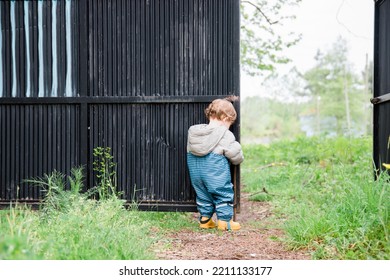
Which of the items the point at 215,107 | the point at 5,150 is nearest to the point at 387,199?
the point at 215,107

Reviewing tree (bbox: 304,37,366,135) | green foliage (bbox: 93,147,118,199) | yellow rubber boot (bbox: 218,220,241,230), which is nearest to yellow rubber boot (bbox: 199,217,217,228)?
yellow rubber boot (bbox: 218,220,241,230)

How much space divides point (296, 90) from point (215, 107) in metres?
25.5

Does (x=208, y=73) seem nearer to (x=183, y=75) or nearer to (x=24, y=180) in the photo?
(x=183, y=75)

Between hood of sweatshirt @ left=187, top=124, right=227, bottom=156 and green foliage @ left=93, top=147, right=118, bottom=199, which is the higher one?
hood of sweatshirt @ left=187, top=124, right=227, bottom=156

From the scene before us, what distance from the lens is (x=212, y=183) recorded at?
→ 5129 mm

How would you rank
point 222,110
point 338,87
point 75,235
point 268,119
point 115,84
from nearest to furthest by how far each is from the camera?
1. point 75,235
2. point 222,110
3. point 115,84
4. point 338,87
5. point 268,119

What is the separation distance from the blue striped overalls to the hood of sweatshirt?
0.09 metres

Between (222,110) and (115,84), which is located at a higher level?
(115,84)

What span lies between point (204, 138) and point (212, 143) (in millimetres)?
97

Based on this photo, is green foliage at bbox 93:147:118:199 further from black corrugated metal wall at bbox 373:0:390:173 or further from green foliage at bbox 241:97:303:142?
green foliage at bbox 241:97:303:142

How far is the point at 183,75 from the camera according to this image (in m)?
5.48

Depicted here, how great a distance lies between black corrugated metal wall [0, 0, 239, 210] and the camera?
5445 mm

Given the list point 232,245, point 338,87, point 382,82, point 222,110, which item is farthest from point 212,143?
point 338,87

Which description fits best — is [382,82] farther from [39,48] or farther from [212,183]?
[39,48]
